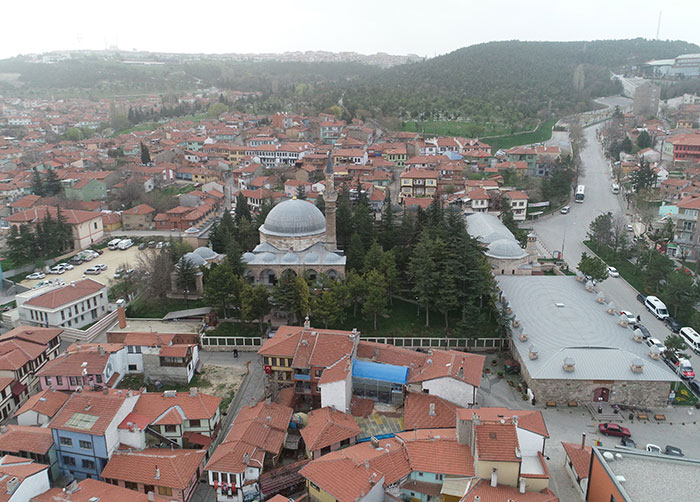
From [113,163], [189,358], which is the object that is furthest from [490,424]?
[113,163]

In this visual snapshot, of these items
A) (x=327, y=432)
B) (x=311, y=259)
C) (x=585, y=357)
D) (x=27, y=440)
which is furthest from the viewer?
(x=311, y=259)

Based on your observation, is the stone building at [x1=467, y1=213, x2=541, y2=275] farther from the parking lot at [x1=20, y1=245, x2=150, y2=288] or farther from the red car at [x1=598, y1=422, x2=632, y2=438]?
the parking lot at [x1=20, y1=245, x2=150, y2=288]

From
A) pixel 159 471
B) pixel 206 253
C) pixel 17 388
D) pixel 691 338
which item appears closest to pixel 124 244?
pixel 206 253

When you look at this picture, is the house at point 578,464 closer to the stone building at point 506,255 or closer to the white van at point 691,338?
the white van at point 691,338

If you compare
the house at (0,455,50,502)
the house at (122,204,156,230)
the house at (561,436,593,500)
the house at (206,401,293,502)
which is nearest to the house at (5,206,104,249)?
the house at (122,204,156,230)

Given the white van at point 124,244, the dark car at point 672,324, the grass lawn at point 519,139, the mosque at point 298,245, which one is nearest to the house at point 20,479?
the mosque at point 298,245

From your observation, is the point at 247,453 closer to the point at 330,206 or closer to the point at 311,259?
the point at 311,259

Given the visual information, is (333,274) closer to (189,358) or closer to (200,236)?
(189,358)
